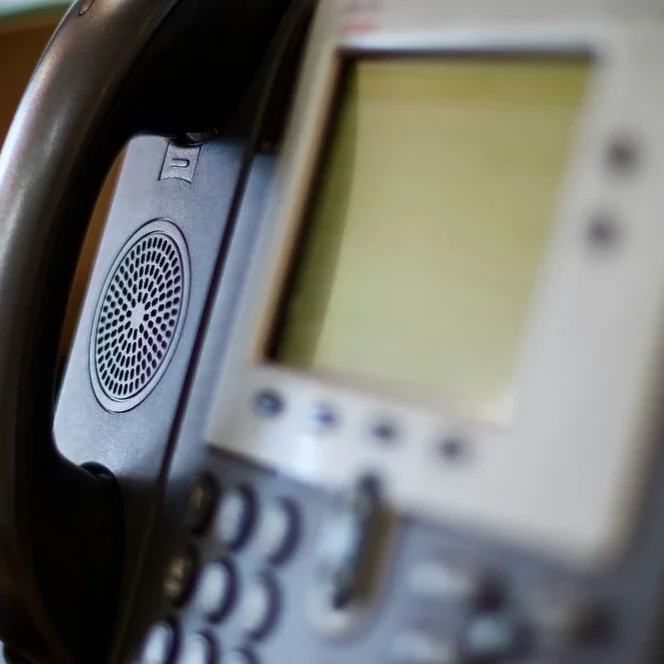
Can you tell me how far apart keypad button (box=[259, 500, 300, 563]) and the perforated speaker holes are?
0.30 ft

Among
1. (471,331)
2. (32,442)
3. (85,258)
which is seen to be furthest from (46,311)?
(85,258)

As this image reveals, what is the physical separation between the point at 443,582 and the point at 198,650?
0.10 metres

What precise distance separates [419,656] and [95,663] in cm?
15

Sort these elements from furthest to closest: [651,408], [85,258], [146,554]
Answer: [85,258] → [146,554] → [651,408]

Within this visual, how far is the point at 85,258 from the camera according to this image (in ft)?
2.62

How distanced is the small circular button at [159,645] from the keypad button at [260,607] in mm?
39

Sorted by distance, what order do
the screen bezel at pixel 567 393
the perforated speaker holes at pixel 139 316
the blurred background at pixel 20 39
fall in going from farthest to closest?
1. the blurred background at pixel 20 39
2. the perforated speaker holes at pixel 139 316
3. the screen bezel at pixel 567 393

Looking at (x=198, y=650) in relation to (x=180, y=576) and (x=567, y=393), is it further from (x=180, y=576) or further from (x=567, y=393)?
(x=567, y=393)

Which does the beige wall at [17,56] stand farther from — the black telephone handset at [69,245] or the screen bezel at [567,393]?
the screen bezel at [567,393]

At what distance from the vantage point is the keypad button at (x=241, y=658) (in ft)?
0.88

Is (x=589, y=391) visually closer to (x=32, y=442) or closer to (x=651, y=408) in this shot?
(x=651, y=408)

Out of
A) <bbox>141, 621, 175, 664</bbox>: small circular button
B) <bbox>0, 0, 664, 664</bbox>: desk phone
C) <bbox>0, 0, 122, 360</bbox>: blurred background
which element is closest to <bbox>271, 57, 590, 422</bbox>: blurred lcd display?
<bbox>0, 0, 664, 664</bbox>: desk phone

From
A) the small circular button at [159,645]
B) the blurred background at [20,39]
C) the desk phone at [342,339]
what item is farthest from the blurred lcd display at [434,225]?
the blurred background at [20,39]

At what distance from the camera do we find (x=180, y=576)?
0.98 feet
